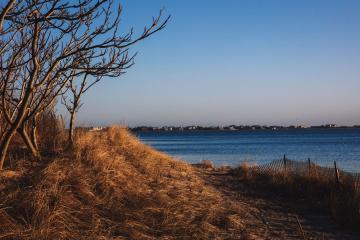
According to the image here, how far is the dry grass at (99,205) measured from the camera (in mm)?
6535

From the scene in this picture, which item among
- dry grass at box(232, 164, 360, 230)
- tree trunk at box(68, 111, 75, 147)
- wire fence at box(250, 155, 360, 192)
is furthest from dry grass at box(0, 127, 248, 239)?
wire fence at box(250, 155, 360, 192)

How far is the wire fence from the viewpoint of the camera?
12752mm

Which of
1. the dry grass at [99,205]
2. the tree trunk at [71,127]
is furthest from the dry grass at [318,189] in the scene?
the tree trunk at [71,127]

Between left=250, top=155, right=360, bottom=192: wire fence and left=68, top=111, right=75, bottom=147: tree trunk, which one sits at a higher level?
left=68, top=111, right=75, bottom=147: tree trunk

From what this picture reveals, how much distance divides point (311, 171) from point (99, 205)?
819 cm

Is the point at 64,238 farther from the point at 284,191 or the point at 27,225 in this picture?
the point at 284,191

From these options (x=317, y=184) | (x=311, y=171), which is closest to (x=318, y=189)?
(x=317, y=184)

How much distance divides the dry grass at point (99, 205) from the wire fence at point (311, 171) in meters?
3.68

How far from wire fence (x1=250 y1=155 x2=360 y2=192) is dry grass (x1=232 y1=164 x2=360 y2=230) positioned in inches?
1.0

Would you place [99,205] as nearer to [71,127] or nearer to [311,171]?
[71,127]

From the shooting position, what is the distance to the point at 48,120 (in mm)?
12750

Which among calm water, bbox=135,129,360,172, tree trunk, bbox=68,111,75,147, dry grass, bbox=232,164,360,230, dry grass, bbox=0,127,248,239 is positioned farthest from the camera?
calm water, bbox=135,129,360,172

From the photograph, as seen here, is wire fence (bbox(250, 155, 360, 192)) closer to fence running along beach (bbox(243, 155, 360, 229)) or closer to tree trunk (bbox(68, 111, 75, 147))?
fence running along beach (bbox(243, 155, 360, 229))

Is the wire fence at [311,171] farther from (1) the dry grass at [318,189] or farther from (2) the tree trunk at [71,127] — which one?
(2) the tree trunk at [71,127]
